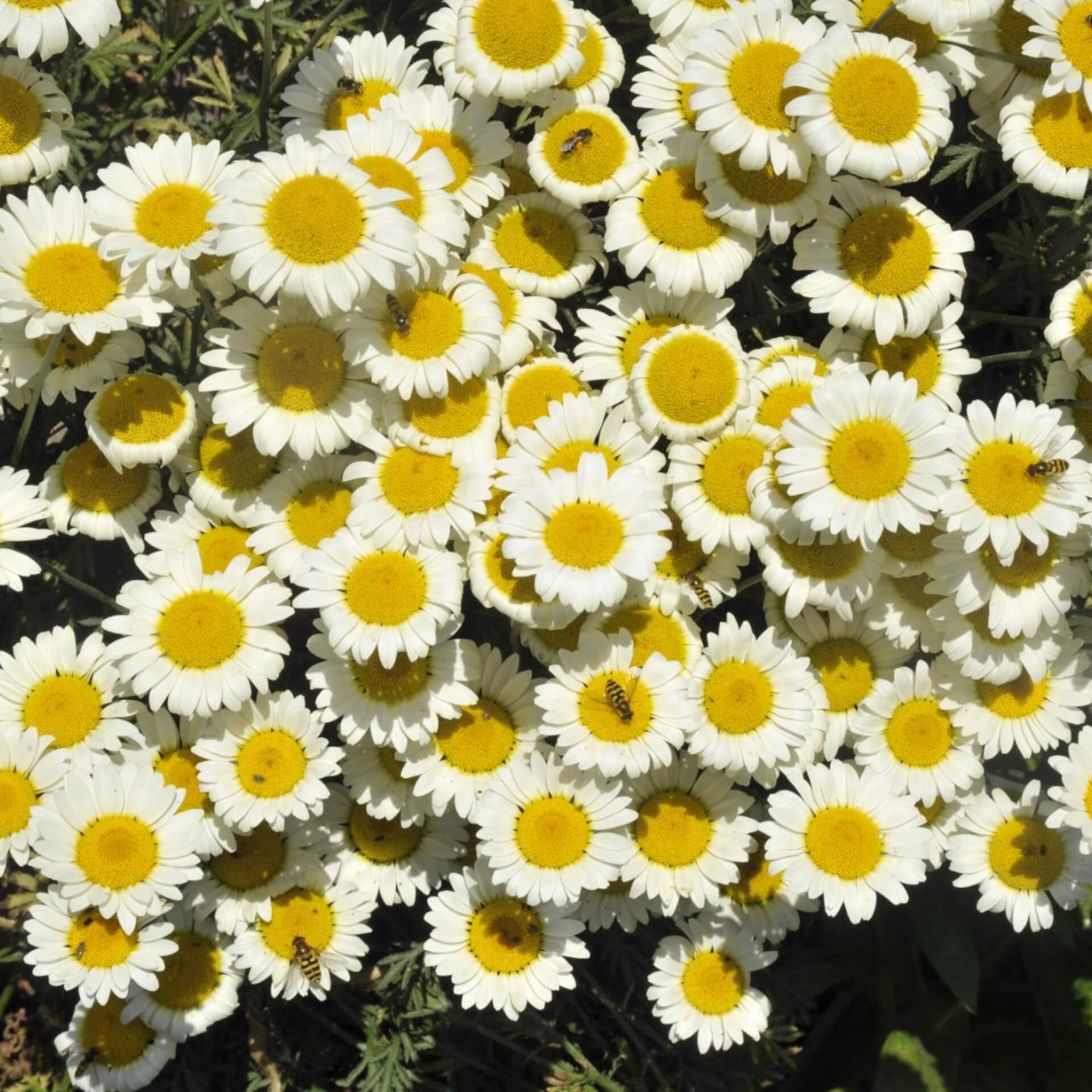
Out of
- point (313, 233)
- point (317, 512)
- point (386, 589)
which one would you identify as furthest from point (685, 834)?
point (313, 233)

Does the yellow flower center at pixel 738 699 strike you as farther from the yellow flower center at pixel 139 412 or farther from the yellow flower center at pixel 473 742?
the yellow flower center at pixel 139 412

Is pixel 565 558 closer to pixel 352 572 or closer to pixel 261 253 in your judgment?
pixel 352 572

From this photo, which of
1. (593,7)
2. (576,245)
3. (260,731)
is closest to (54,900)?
(260,731)

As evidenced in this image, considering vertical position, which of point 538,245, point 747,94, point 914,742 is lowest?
point 914,742

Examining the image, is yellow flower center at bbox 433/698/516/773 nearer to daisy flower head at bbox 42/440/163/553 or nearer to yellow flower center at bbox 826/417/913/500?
daisy flower head at bbox 42/440/163/553

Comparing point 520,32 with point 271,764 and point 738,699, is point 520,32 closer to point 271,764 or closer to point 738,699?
point 738,699

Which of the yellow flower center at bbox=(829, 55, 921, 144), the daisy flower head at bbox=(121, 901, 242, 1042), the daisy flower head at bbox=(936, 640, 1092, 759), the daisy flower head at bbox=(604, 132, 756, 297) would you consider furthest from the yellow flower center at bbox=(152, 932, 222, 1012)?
the yellow flower center at bbox=(829, 55, 921, 144)
